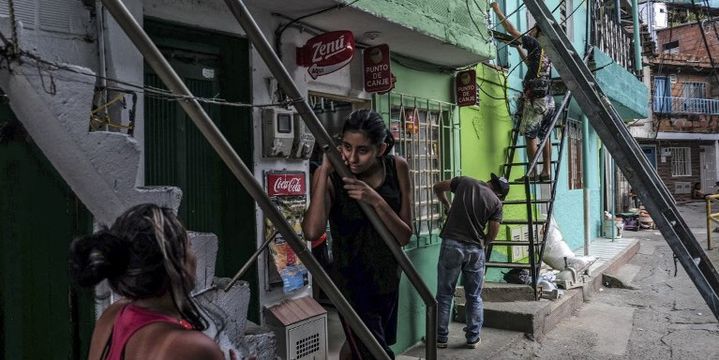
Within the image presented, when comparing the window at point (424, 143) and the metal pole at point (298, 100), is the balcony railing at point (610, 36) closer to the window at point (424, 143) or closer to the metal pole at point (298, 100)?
the window at point (424, 143)

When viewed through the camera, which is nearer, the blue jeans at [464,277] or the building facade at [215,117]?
the building facade at [215,117]

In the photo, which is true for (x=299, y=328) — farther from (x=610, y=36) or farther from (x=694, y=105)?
(x=694, y=105)

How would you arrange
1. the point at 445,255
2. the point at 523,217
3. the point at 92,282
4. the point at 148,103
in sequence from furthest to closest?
the point at 523,217
the point at 445,255
the point at 148,103
the point at 92,282

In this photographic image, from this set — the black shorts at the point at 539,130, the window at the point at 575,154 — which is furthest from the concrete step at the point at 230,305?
the window at the point at 575,154

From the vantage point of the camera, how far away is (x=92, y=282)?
4.58 ft

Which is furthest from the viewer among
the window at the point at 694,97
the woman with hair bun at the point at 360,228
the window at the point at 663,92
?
the window at the point at 694,97

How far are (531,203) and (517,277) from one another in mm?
1008

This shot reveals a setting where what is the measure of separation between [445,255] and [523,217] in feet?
10.5

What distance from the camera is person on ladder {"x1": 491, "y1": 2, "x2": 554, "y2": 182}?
801 cm

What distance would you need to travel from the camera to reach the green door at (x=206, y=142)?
3795mm

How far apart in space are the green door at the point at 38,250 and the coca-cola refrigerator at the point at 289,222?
61.7 inches

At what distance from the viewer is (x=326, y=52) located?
14.8 feet

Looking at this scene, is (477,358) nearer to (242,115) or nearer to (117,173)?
(242,115)

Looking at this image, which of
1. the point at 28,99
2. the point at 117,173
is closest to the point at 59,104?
the point at 28,99
